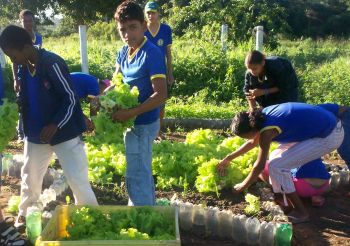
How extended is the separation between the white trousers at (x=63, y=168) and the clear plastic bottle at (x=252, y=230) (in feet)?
4.16

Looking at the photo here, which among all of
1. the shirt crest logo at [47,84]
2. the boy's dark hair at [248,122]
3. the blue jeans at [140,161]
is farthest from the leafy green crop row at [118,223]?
the boy's dark hair at [248,122]

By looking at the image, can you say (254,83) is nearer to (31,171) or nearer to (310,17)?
(31,171)

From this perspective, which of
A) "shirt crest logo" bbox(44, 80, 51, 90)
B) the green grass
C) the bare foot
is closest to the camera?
"shirt crest logo" bbox(44, 80, 51, 90)

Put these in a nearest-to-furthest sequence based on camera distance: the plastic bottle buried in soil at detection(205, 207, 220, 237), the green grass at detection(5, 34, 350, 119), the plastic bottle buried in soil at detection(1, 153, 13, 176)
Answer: the plastic bottle buried in soil at detection(205, 207, 220, 237), the plastic bottle buried in soil at detection(1, 153, 13, 176), the green grass at detection(5, 34, 350, 119)

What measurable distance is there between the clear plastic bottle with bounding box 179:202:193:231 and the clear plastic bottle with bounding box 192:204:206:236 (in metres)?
0.04

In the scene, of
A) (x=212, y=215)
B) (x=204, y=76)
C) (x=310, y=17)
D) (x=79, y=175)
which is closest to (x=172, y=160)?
(x=212, y=215)

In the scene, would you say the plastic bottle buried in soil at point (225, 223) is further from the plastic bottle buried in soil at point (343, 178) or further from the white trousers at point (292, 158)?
the plastic bottle buried in soil at point (343, 178)

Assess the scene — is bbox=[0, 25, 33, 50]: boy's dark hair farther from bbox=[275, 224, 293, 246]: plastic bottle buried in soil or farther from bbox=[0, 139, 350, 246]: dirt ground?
bbox=[275, 224, 293, 246]: plastic bottle buried in soil

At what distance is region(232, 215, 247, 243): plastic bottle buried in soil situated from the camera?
3915 mm

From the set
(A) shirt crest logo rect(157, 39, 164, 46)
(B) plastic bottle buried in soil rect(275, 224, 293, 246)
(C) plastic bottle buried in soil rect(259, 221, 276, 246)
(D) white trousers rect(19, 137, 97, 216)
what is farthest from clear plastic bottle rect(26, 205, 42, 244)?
(A) shirt crest logo rect(157, 39, 164, 46)

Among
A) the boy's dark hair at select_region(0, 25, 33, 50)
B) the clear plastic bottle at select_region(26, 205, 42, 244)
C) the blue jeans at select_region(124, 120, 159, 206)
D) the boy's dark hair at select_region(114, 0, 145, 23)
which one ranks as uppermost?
the boy's dark hair at select_region(114, 0, 145, 23)

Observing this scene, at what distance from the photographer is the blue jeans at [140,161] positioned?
144 inches

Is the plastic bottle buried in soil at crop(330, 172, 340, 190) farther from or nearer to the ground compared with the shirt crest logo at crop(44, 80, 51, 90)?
nearer to the ground

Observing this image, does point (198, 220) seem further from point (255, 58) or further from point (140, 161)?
point (255, 58)
